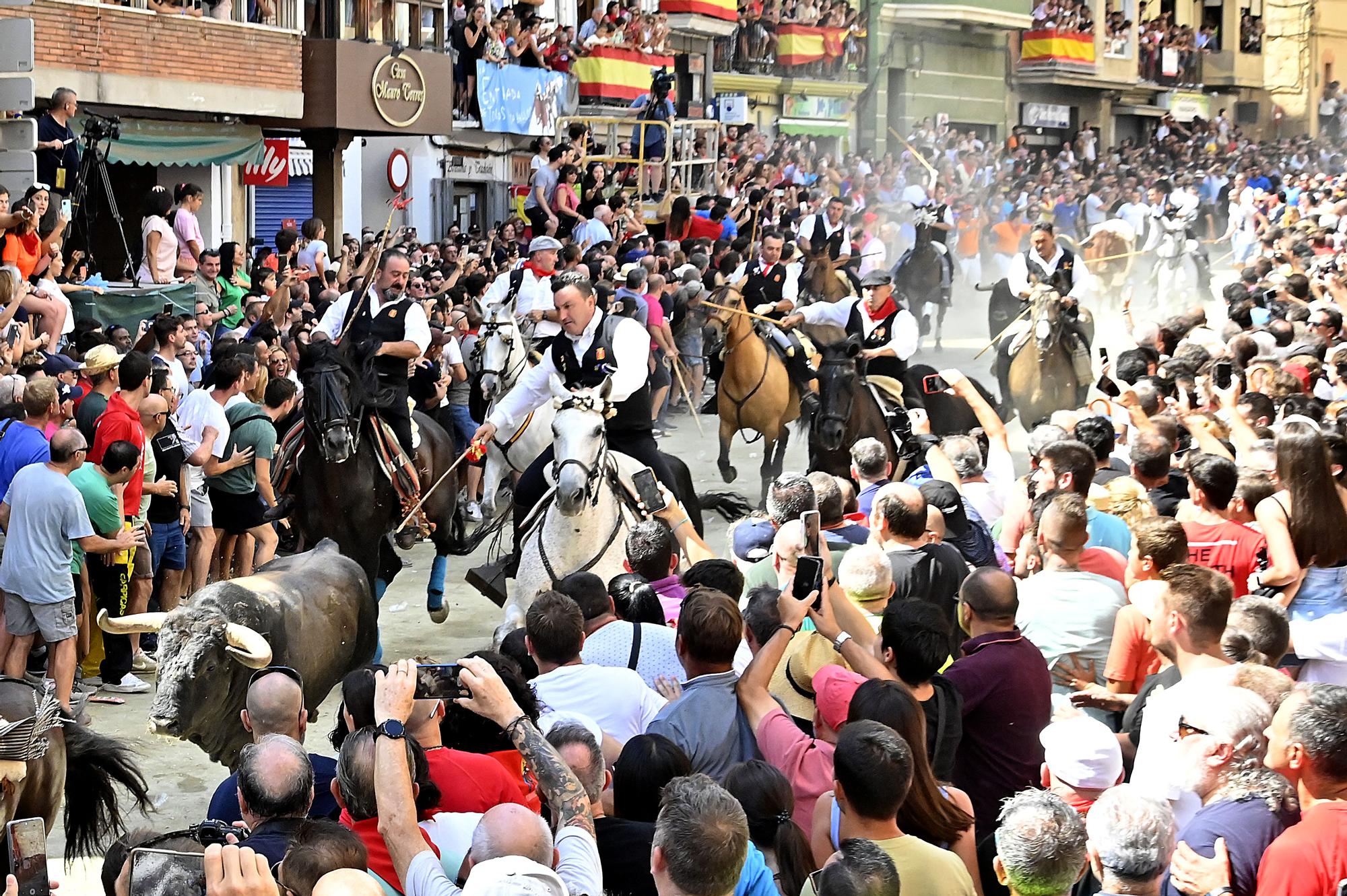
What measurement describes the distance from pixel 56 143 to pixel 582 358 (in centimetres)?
639

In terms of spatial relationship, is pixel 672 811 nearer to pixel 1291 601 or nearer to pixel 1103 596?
pixel 1103 596

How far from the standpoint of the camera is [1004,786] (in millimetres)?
5277

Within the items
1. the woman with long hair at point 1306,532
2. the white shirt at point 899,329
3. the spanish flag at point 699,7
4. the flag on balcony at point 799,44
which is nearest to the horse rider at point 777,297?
the white shirt at point 899,329

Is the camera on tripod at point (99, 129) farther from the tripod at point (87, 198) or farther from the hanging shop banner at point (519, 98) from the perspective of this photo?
the hanging shop banner at point (519, 98)

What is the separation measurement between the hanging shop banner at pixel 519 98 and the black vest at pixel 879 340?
43.1ft

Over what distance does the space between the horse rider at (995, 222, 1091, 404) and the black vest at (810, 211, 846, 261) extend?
4627 mm

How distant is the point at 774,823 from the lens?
447 cm

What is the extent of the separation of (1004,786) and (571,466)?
133 inches

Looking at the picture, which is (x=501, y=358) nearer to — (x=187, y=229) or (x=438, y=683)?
(x=187, y=229)

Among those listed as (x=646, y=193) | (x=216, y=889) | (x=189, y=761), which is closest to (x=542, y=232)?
(x=646, y=193)

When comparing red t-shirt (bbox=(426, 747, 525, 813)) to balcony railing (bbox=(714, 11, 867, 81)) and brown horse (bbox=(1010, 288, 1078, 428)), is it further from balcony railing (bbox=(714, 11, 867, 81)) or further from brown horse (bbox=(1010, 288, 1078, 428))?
balcony railing (bbox=(714, 11, 867, 81))

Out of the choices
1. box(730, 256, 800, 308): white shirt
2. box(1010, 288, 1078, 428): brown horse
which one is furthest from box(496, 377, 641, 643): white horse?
box(1010, 288, 1078, 428): brown horse

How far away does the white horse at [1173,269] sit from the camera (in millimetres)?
29922

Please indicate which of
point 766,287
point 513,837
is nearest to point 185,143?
point 766,287
